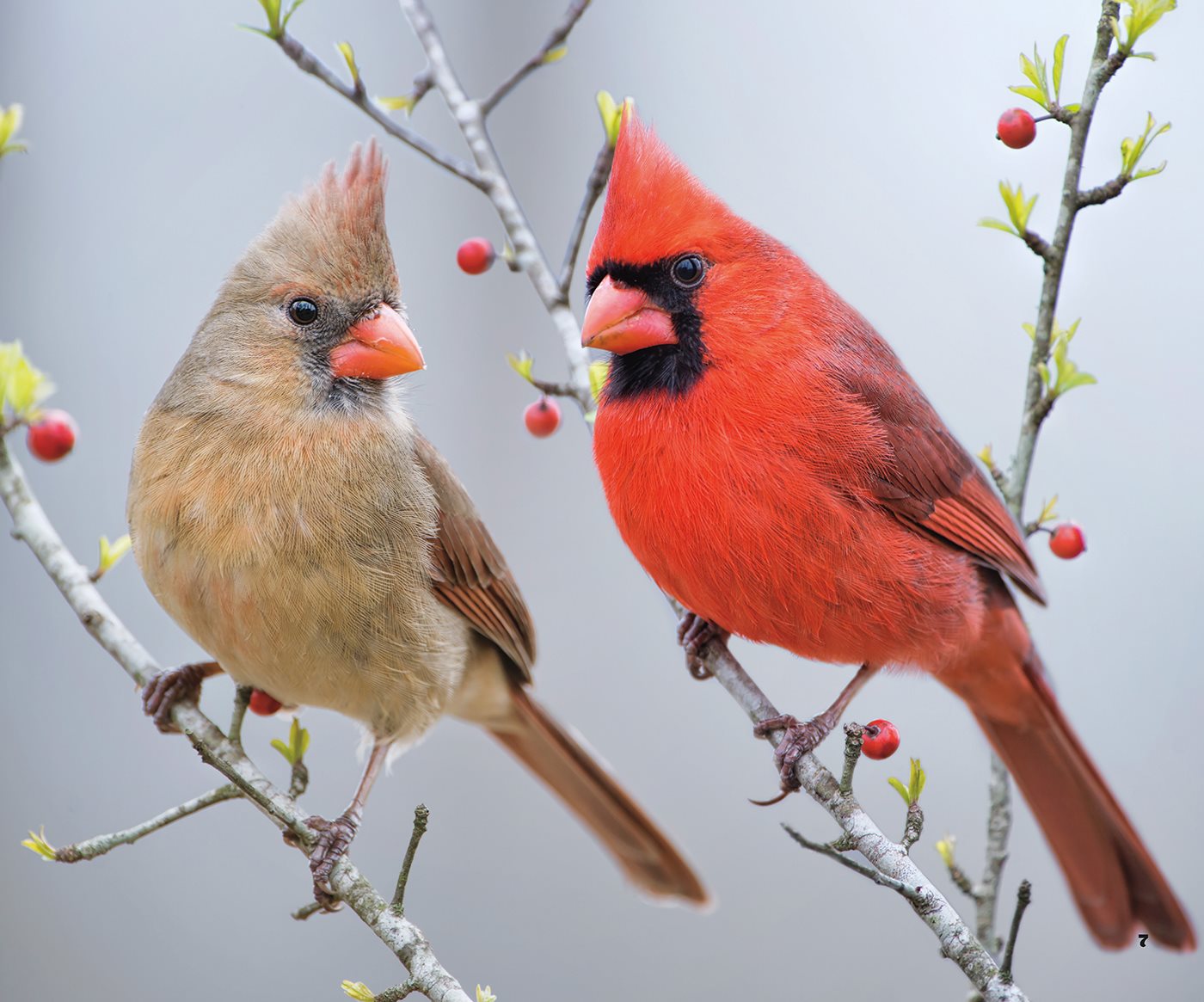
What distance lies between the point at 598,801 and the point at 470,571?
0.59 m

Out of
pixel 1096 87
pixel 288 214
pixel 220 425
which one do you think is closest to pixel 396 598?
pixel 220 425

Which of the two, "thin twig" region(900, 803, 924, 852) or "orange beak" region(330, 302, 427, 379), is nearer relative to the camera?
"thin twig" region(900, 803, 924, 852)

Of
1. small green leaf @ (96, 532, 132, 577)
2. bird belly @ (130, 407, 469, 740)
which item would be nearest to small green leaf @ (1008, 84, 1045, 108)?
bird belly @ (130, 407, 469, 740)

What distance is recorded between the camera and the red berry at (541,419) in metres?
2.37

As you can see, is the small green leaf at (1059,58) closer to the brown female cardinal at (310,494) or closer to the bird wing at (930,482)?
the bird wing at (930,482)

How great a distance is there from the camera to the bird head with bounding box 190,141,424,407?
2.03 metres

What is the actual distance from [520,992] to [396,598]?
1.80 metres

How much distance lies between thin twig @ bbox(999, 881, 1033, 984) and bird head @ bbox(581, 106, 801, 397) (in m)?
0.98

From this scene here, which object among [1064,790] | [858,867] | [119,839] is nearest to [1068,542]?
[1064,790]

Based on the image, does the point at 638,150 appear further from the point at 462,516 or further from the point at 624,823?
the point at 624,823

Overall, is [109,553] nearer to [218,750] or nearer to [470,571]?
[218,750]

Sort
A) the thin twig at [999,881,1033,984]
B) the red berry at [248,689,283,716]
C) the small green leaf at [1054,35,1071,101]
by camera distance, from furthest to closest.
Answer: the red berry at [248,689,283,716] < the small green leaf at [1054,35,1071,101] < the thin twig at [999,881,1033,984]

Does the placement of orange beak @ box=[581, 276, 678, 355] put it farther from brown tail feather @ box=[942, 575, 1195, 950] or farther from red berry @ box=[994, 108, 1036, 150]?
brown tail feather @ box=[942, 575, 1195, 950]

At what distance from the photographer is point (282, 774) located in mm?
3812
